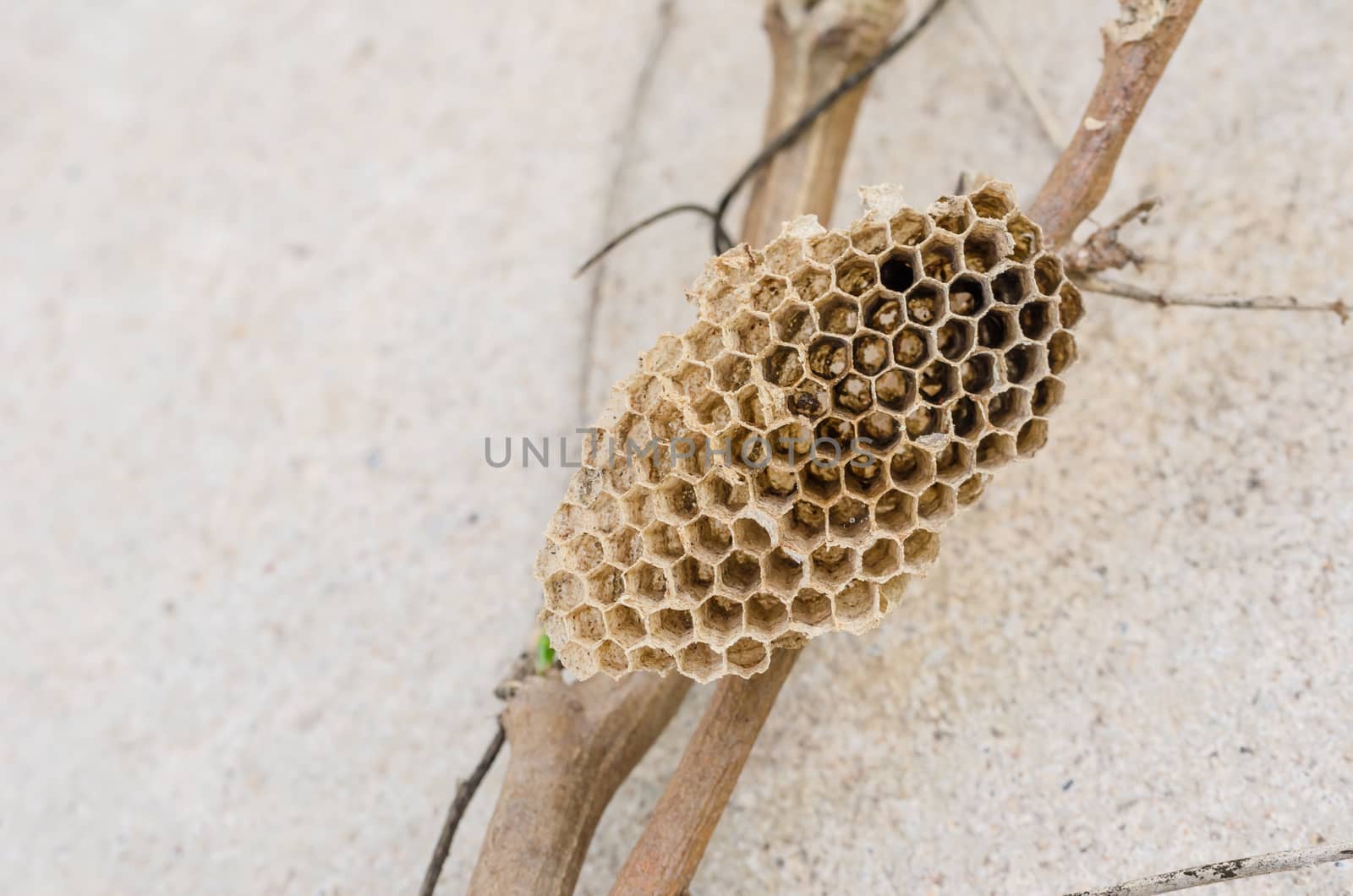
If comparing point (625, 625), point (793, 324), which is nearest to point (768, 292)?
point (793, 324)

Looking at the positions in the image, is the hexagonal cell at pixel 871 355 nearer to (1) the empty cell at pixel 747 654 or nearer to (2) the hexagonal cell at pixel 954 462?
(2) the hexagonal cell at pixel 954 462

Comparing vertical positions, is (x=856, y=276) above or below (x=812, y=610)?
above

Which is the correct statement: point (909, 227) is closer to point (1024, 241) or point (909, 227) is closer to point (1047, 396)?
point (1024, 241)

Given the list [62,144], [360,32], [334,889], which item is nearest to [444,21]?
[360,32]

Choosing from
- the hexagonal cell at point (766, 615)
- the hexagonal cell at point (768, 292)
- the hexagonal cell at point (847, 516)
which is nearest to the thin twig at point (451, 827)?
the hexagonal cell at point (766, 615)

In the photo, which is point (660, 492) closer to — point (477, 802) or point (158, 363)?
point (477, 802)
